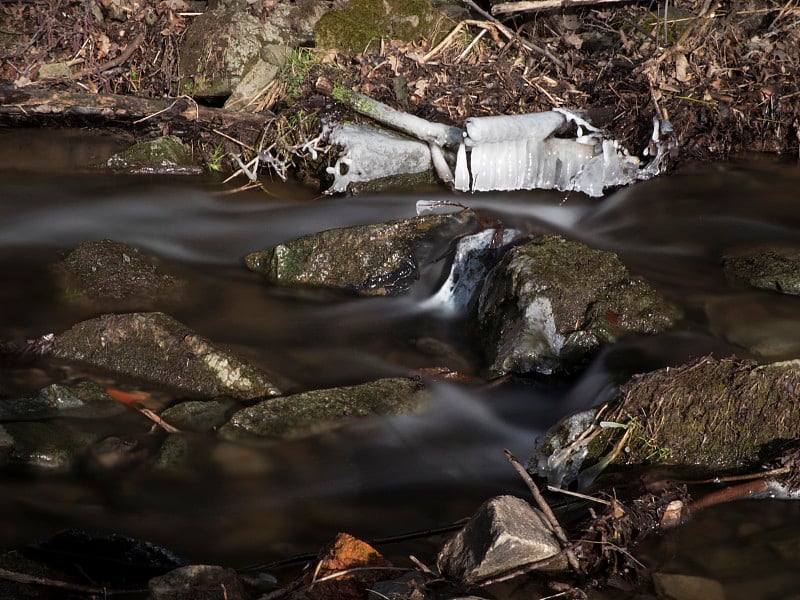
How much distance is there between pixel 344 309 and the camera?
5480 millimetres

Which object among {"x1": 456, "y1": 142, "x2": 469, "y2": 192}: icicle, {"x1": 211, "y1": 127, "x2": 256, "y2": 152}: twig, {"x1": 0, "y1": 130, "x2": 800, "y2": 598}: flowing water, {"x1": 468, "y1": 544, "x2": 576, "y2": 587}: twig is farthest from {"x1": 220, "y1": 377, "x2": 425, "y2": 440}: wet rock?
{"x1": 211, "y1": 127, "x2": 256, "y2": 152}: twig

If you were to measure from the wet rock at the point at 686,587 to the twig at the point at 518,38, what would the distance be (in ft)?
22.1

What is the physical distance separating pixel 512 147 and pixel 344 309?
2.64 m

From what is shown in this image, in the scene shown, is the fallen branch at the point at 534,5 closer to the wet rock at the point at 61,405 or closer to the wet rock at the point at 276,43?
the wet rock at the point at 276,43

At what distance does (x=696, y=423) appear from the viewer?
3.53 metres

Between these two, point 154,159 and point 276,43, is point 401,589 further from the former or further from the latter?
point 276,43

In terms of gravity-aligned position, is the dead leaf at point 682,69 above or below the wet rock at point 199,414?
above

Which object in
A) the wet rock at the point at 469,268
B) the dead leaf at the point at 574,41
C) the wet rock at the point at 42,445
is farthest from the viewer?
the dead leaf at the point at 574,41

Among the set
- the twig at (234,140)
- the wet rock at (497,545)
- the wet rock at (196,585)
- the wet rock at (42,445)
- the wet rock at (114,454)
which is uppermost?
the twig at (234,140)

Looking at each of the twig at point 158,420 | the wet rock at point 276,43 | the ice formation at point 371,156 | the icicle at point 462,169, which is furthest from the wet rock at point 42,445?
the wet rock at point 276,43

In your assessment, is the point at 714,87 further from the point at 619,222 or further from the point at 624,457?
the point at 624,457

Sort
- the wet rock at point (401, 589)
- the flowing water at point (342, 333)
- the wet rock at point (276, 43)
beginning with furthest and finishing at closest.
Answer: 1. the wet rock at point (276, 43)
2. the flowing water at point (342, 333)
3. the wet rock at point (401, 589)

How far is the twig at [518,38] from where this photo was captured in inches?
339

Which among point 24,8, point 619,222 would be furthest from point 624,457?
point 24,8
